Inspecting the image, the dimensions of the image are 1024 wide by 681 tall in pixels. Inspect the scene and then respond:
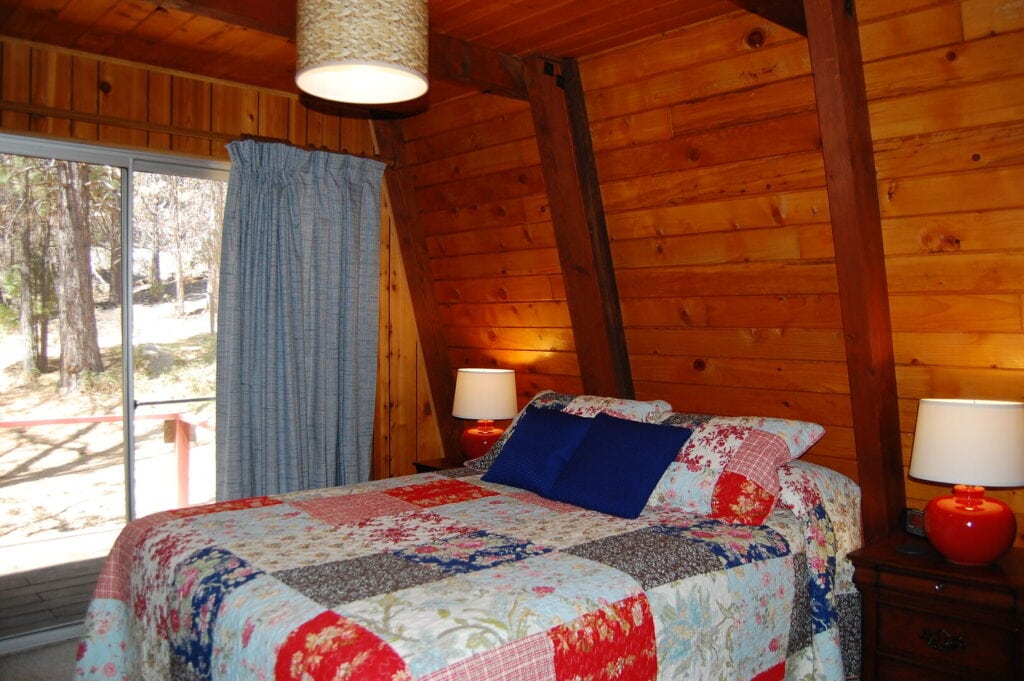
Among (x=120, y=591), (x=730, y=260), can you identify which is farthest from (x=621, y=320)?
(x=120, y=591)

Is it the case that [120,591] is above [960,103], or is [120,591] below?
below

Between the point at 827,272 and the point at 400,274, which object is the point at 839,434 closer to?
the point at 827,272

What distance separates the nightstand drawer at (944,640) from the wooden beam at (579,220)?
1.34m

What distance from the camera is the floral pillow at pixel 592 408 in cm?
308

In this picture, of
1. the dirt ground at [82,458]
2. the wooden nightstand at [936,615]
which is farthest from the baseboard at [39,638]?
the wooden nightstand at [936,615]

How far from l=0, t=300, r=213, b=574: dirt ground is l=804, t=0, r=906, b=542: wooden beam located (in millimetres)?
2681

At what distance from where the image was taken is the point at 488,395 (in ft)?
12.1

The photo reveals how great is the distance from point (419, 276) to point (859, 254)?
2319mm

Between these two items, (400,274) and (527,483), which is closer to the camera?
(527,483)

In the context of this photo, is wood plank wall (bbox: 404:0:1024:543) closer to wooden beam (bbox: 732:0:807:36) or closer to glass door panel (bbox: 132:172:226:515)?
wooden beam (bbox: 732:0:807:36)

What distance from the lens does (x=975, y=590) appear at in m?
2.24

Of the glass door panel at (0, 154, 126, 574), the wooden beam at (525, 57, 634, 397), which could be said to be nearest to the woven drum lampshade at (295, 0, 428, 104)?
the wooden beam at (525, 57, 634, 397)

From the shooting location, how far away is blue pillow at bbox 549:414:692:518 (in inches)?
103

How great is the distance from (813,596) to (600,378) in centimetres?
123
